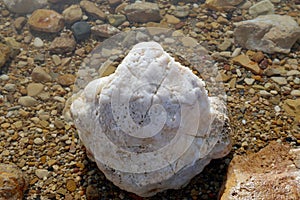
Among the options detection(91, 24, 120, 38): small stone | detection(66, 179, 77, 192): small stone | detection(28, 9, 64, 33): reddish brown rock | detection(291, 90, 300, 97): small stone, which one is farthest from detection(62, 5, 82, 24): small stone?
detection(291, 90, 300, 97): small stone

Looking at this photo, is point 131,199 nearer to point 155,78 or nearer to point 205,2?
point 155,78

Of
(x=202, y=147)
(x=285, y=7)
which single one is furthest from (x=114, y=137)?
(x=285, y=7)

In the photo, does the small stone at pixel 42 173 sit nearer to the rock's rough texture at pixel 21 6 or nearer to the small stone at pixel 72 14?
the small stone at pixel 72 14

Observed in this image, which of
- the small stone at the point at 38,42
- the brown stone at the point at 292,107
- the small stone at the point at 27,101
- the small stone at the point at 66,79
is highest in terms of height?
the brown stone at the point at 292,107

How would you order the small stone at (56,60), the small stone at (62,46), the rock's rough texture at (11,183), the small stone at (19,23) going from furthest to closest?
the small stone at (19,23) < the small stone at (62,46) < the small stone at (56,60) < the rock's rough texture at (11,183)

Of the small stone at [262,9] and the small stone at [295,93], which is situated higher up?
the small stone at [262,9]

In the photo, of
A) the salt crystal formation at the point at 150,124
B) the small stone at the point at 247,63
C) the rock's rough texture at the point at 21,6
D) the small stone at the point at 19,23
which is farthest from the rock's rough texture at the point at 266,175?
the rock's rough texture at the point at 21,6

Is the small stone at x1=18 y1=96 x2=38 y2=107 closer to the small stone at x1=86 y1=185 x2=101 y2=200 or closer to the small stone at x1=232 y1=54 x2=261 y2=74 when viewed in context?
the small stone at x1=86 y1=185 x2=101 y2=200
